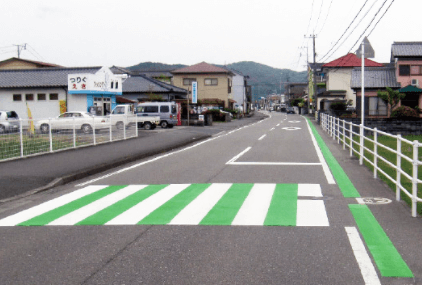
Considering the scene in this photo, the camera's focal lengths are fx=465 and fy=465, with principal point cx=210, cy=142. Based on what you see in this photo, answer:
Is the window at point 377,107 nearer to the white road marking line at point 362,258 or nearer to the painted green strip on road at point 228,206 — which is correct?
the painted green strip on road at point 228,206

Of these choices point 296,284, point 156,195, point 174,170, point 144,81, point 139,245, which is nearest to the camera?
point 296,284

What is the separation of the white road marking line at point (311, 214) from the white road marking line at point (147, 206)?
2.22 m

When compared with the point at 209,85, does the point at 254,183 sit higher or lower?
lower

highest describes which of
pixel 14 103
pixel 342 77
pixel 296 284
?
pixel 342 77

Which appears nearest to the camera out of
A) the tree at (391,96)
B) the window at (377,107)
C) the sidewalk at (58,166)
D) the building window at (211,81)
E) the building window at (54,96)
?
the sidewalk at (58,166)

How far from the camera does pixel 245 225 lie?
20.0ft

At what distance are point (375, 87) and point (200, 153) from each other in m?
33.5

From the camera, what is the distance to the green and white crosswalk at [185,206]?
21.1ft

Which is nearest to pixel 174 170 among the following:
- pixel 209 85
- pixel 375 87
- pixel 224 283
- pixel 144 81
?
pixel 224 283

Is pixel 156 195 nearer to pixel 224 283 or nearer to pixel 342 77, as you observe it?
pixel 224 283

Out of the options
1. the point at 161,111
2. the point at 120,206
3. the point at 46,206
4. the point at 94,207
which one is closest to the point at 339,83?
the point at 161,111

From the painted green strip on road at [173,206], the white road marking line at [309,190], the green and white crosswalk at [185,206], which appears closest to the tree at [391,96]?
the white road marking line at [309,190]

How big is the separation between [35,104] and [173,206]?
97.4 ft

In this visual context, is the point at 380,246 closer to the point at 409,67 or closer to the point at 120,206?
the point at 120,206
